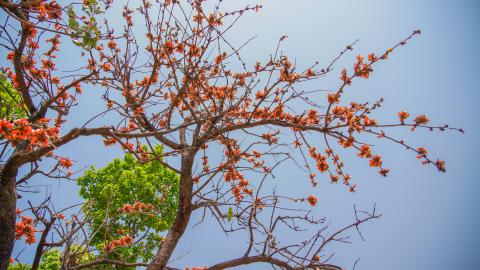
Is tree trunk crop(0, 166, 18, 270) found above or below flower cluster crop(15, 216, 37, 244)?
below

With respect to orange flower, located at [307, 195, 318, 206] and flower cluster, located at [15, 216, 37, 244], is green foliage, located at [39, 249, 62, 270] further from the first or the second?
orange flower, located at [307, 195, 318, 206]

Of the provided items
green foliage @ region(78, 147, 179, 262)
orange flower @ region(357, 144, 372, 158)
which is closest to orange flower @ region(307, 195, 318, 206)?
orange flower @ region(357, 144, 372, 158)

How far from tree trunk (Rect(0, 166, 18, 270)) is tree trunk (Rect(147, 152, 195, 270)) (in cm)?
138

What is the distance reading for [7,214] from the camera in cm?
296

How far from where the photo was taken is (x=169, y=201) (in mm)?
11320

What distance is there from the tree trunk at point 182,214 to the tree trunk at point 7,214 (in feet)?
4.53

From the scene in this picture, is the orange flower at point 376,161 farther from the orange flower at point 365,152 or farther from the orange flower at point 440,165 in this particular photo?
the orange flower at point 440,165

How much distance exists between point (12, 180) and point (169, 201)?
843cm

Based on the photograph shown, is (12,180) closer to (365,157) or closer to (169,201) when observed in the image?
(365,157)

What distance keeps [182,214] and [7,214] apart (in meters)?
1.75

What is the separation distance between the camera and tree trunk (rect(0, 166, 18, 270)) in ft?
9.46

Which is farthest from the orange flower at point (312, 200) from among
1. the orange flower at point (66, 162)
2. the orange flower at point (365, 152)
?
the orange flower at point (66, 162)

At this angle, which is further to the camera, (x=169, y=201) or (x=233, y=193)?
(x=169, y=201)

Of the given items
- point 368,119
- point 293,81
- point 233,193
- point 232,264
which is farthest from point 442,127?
point 233,193
